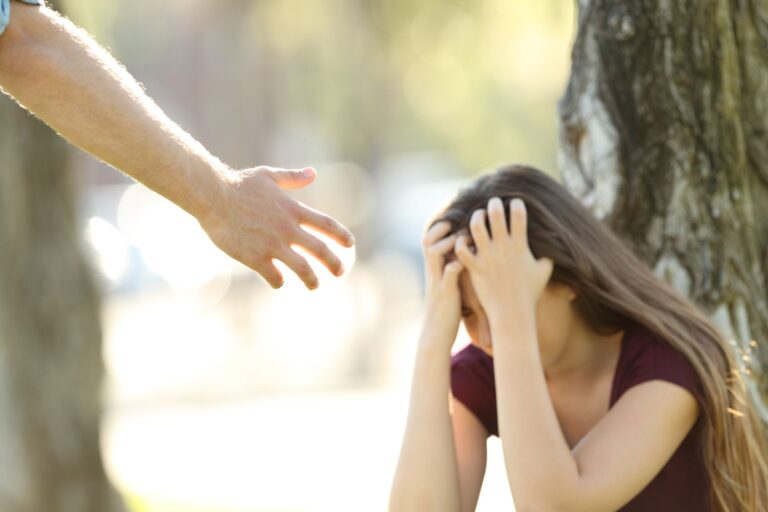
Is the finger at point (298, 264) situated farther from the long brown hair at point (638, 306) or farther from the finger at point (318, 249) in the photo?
the long brown hair at point (638, 306)

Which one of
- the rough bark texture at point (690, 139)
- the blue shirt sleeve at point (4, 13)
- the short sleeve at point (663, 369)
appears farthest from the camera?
the rough bark texture at point (690, 139)

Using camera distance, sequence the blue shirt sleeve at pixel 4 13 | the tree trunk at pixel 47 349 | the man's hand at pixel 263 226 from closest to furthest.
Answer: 1. the blue shirt sleeve at pixel 4 13
2. the man's hand at pixel 263 226
3. the tree trunk at pixel 47 349

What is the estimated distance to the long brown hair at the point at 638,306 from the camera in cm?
317

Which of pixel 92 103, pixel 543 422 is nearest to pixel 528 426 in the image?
pixel 543 422

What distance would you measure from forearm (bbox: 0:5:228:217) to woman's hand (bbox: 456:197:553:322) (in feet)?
2.43

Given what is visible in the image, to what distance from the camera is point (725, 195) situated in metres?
3.54

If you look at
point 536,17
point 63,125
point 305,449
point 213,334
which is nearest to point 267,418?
point 305,449

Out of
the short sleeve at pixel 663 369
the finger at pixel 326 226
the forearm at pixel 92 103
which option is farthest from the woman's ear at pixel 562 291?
the forearm at pixel 92 103

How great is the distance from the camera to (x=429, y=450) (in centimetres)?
334

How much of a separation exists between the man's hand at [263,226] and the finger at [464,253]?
0.43 m

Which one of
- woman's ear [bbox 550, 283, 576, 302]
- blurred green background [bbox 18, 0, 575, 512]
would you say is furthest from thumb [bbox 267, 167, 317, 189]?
blurred green background [bbox 18, 0, 575, 512]

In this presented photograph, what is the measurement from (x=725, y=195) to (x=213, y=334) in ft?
49.9

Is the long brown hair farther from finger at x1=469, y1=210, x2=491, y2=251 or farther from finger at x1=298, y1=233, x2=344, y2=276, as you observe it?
finger at x1=298, y1=233, x2=344, y2=276

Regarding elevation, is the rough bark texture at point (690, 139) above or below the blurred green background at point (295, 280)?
below
